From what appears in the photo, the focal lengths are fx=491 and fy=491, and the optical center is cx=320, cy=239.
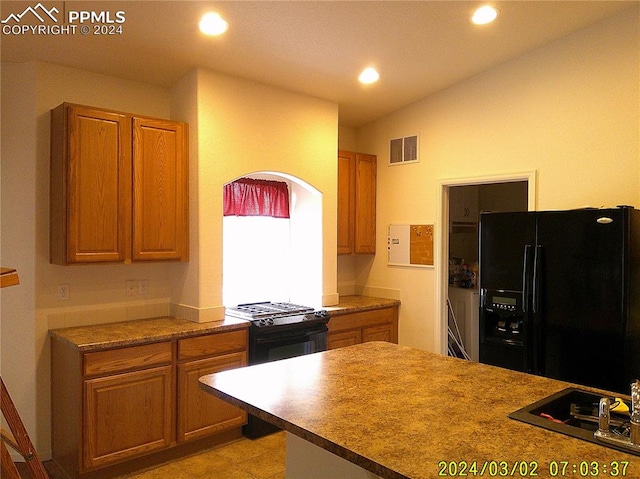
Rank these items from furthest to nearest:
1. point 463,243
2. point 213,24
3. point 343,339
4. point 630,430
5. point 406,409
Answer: point 463,243 < point 343,339 < point 213,24 < point 406,409 < point 630,430

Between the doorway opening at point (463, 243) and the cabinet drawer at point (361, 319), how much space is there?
0.47 meters

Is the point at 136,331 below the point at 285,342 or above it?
above

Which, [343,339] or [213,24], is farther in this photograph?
[343,339]

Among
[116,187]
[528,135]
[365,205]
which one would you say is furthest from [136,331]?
[528,135]

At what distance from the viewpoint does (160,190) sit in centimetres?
345

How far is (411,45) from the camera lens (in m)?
3.47

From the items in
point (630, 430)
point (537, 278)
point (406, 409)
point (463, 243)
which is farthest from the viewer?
point (463, 243)

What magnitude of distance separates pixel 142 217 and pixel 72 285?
674 mm

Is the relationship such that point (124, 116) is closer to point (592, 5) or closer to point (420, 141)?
point (420, 141)

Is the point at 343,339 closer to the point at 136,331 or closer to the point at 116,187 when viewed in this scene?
the point at 136,331

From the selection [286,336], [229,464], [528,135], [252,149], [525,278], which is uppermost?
[528,135]

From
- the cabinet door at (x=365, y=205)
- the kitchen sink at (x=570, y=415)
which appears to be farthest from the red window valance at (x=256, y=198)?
the kitchen sink at (x=570, y=415)

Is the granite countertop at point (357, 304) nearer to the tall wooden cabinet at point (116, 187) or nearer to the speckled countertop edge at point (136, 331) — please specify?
the speckled countertop edge at point (136, 331)

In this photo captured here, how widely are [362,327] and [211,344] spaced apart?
4.98 ft
